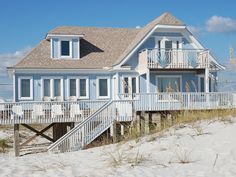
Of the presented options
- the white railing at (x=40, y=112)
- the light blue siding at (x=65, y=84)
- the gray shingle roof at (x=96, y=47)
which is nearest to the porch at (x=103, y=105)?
the white railing at (x=40, y=112)

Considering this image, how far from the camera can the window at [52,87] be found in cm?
2617

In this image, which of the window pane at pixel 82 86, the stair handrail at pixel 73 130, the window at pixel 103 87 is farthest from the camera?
the window at pixel 103 87

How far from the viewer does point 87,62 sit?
27.5m

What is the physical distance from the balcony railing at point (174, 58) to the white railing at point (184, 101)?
123 inches

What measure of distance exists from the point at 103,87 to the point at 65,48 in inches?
159

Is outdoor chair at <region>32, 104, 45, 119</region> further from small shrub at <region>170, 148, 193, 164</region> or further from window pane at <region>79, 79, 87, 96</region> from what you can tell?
small shrub at <region>170, 148, 193, 164</region>

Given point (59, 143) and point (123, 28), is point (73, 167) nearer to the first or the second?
point (59, 143)

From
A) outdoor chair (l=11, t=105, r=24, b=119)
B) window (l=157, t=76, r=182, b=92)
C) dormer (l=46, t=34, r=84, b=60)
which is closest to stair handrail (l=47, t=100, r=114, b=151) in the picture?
outdoor chair (l=11, t=105, r=24, b=119)

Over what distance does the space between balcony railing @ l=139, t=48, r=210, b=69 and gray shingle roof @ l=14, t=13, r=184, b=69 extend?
1.63m

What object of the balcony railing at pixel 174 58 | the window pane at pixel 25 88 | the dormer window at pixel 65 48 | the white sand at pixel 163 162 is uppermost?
the dormer window at pixel 65 48

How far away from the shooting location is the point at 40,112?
69.7 feet

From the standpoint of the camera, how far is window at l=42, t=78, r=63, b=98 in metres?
26.2

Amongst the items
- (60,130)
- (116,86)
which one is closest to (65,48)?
(116,86)

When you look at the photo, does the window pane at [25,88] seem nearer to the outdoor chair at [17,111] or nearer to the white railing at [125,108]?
the outdoor chair at [17,111]
